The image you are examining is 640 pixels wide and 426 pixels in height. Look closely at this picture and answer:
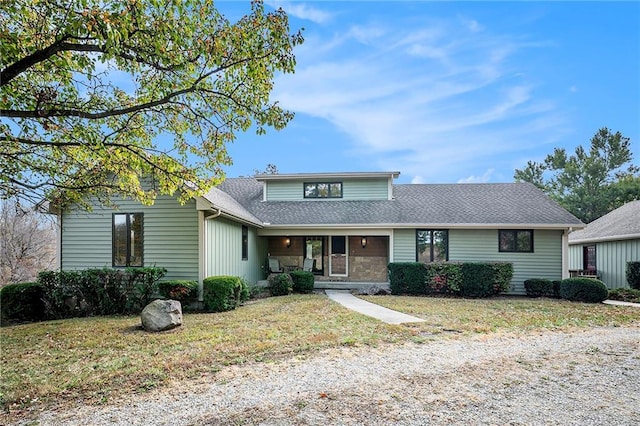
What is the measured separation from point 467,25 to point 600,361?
29.6ft

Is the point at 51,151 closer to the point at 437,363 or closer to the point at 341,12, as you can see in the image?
the point at 341,12

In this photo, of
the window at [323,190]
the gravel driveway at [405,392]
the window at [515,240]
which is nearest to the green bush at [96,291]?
the gravel driveway at [405,392]

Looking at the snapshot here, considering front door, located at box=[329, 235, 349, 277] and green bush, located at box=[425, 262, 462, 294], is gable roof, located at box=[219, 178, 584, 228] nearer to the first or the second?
front door, located at box=[329, 235, 349, 277]

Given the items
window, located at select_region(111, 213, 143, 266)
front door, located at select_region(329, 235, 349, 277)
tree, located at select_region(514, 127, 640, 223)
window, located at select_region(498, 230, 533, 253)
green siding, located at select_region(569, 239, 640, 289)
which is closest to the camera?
window, located at select_region(111, 213, 143, 266)

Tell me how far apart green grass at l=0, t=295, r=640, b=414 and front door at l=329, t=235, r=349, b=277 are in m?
6.18

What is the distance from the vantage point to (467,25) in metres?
10.4

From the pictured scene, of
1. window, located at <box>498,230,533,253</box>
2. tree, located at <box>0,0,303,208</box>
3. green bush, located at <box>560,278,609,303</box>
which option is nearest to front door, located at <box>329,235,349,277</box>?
window, located at <box>498,230,533,253</box>

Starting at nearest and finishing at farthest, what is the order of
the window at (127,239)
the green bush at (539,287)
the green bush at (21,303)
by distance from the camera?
the green bush at (21,303), the window at (127,239), the green bush at (539,287)

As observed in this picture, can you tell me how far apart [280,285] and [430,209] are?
7.41 metres

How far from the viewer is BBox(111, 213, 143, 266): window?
437 inches

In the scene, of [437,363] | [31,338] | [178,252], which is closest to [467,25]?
[437,363]

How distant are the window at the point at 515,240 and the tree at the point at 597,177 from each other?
17.5m

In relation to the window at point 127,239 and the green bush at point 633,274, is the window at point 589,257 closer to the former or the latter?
the green bush at point 633,274

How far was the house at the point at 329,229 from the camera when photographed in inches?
431
